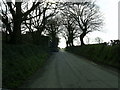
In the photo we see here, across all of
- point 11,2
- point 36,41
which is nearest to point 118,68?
point 11,2

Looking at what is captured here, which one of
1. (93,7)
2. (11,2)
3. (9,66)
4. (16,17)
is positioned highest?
(93,7)

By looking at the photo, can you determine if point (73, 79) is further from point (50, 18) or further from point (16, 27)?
point (50, 18)

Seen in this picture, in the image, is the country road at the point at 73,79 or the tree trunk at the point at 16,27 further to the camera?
the tree trunk at the point at 16,27

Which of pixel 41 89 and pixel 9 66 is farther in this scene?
pixel 9 66

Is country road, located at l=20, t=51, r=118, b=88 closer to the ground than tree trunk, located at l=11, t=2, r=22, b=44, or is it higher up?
closer to the ground

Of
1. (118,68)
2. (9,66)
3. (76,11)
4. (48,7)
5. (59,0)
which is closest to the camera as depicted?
(9,66)

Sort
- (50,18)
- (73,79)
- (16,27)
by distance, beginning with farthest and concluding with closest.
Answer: (50,18), (16,27), (73,79)

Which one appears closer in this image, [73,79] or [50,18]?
[73,79]

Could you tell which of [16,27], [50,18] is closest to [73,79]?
[16,27]

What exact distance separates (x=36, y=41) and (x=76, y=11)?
1298cm

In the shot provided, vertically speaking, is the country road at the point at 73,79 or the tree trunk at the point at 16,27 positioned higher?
the tree trunk at the point at 16,27

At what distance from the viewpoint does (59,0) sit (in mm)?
25078

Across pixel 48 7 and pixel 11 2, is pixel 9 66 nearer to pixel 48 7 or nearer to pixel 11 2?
pixel 11 2

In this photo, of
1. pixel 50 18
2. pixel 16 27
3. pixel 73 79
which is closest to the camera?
pixel 73 79
